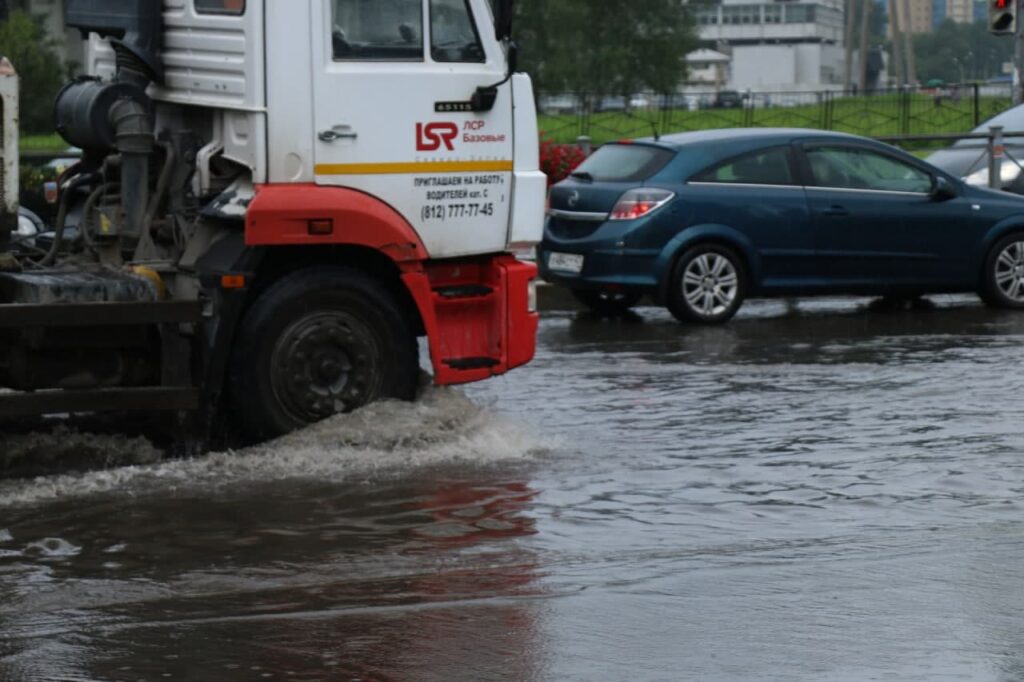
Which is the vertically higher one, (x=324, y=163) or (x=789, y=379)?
(x=324, y=163)

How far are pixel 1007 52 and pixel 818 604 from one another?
490 ft

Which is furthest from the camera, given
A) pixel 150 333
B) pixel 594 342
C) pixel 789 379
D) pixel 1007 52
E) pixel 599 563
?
pixel 1007 52

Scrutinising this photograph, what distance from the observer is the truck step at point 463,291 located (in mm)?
10062

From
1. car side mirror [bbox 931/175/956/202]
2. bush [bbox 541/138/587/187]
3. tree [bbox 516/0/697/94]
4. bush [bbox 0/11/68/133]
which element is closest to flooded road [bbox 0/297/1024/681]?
car side mirror [bbox 931/175/956/202]

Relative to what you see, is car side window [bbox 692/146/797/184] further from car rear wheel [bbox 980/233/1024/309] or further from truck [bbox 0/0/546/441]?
truck [bbox 0/0/546/441]

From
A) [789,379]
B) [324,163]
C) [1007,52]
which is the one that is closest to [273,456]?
[324,163]

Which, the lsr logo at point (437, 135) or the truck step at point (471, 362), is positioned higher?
the lsr logo at point (437, 135)

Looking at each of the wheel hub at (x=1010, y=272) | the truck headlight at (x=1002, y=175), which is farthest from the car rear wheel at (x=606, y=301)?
the truck headlight at (x=1002, y=175)

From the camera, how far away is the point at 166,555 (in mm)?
7504

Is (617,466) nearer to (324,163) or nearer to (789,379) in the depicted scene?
(324,163)

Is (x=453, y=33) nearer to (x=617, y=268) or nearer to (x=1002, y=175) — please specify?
(x=617, y=268)

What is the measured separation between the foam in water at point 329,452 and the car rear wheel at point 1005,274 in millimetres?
7655

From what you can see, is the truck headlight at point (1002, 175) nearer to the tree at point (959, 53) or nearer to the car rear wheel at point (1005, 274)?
the car rear wheel at point (1005, 274)

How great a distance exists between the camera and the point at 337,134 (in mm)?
9523
